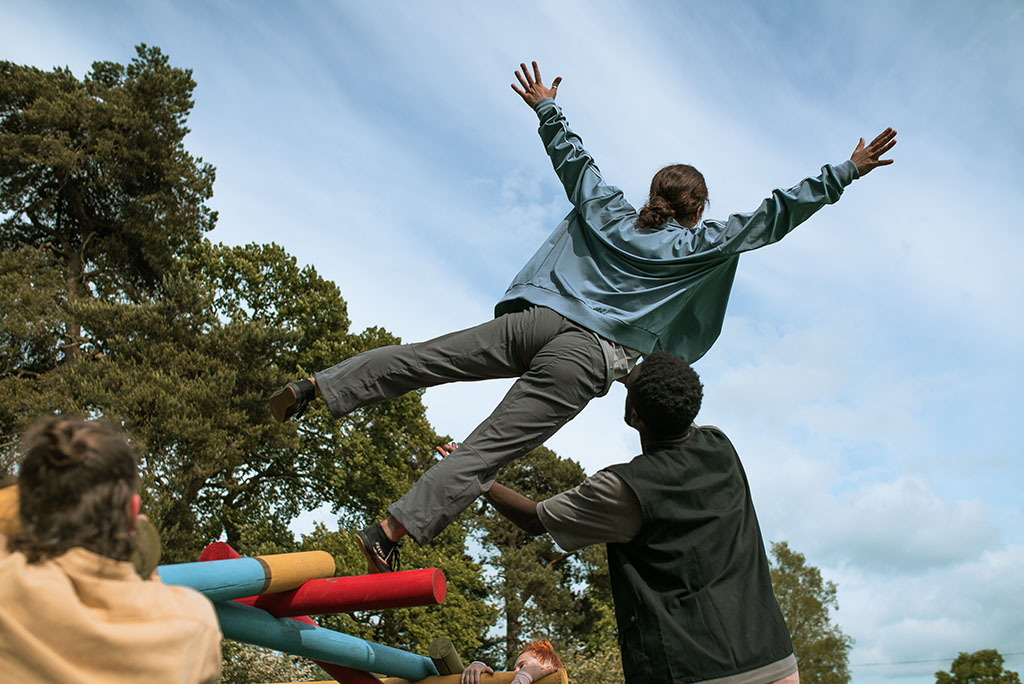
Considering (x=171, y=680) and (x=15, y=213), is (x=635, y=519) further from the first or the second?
(x=15, y=213)

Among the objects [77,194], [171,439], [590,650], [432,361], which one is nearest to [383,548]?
[432,361]

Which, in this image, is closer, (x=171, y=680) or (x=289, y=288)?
(x=171, y=680)

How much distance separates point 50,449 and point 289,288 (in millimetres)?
22418

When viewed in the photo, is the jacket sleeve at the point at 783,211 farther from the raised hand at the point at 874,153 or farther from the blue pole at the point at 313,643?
the blue pole at the point at 313,643

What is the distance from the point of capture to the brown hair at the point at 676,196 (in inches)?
159

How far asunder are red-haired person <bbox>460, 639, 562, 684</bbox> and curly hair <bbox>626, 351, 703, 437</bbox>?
216 cm

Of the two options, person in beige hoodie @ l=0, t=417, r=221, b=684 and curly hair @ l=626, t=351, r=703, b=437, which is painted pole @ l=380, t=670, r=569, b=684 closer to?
curly hair @ l=626, t=351, r=703, b=437

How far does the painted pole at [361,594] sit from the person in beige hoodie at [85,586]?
3.51 ft

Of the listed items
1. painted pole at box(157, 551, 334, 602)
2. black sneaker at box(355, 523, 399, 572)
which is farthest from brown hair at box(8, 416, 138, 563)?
black sneaker at box(355, 523, 399, 572)

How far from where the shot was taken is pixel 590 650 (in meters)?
27.8

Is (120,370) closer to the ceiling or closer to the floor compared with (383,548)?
closer to the ceiling

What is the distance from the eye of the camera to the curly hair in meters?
2.94

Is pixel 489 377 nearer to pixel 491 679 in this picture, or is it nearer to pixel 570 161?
pixel 570 161

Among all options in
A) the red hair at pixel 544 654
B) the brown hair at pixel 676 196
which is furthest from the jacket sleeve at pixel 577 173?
the red hair at pixel 544 654
